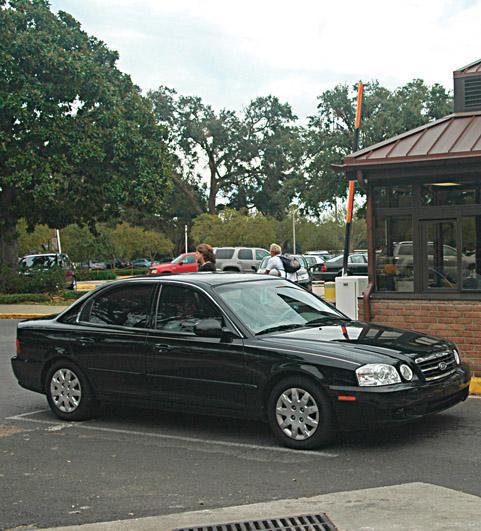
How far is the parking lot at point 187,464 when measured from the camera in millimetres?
5801

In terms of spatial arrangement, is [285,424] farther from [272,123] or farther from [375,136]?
[272,123]

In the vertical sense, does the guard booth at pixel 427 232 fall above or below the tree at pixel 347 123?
below

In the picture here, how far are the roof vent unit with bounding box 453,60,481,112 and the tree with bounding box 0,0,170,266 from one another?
Answer: 1704cm

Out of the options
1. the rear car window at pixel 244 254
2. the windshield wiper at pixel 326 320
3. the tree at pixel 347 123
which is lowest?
the windshield wiper at pixel 326 320

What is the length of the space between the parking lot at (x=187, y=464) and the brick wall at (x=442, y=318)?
2479 mm

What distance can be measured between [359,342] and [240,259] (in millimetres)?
33770

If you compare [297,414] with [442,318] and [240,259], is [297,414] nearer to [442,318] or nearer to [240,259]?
[442,318]

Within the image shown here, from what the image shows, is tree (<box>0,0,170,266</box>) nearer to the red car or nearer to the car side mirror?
the red car

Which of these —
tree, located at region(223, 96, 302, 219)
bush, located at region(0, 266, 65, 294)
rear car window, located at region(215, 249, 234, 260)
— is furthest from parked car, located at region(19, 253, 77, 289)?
tree, located at region(223, 96, 302, 219)

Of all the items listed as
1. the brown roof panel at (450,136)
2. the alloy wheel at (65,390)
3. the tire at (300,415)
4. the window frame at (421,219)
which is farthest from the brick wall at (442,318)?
the alloy wheel at (65,390)

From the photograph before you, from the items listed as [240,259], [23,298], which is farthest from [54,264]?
[240,259]

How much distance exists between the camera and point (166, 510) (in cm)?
557

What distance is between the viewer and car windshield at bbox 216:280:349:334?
7824mm

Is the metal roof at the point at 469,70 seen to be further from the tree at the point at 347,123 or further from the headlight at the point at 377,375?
the tree at the point at 347,123
